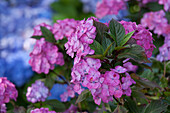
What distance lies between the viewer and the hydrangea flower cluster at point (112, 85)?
2.01ft

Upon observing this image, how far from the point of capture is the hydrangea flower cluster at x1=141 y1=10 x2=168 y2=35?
1085 millimetres

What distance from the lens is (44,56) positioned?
3.16 feet

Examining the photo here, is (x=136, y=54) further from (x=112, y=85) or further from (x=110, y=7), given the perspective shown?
(x=110, y=7)

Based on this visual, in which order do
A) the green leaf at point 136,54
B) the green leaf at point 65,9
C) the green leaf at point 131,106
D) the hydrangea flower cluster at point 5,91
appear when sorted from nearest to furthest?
the green leaf at point 136,54
the green leaf at point 131,106
the hydrangea flower cluster at point 5,91
the green leaf at point 65,9

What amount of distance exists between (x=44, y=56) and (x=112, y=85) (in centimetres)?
41

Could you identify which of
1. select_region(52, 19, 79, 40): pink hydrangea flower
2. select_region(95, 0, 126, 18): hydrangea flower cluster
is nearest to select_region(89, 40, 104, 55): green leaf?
select_region(52, 19, 79, 40): pink hydrangea flower

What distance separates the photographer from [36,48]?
0.95 metres

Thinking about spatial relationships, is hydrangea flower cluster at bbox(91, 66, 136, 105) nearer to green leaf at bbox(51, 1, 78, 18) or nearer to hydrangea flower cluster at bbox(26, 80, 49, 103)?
hydrangea flower cluster at bbox(26, 80, 49, 103)

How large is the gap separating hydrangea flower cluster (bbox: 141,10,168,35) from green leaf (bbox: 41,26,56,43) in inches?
15.0

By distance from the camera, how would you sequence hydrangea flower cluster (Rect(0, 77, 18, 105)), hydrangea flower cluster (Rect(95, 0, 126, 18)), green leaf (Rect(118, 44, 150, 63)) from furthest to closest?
hydrangea flower cluster (Rect(95, 0, 126, 18)) → hydrangea flower cluster (Rect(0, 77, 18, 105)) → green leaf (Rect(118, 44, 150, 63))

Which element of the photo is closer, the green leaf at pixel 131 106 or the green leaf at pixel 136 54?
the green leaf at pixel 136 54

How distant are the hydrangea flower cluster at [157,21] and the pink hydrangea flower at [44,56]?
39 centimetres

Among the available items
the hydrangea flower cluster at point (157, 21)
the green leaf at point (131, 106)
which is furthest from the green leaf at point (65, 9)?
the green leaf at point (131, 106)

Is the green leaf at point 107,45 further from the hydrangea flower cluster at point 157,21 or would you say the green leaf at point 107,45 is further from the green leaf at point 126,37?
the hydrangea flower cluster at point 157,21
